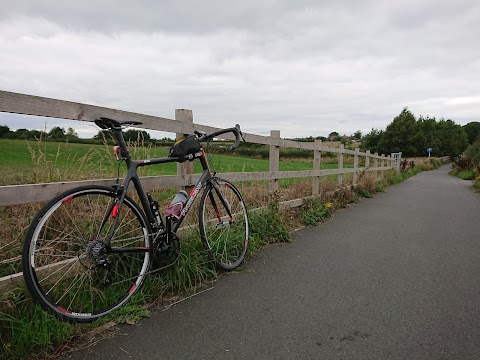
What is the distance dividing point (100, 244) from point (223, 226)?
5.41 feet

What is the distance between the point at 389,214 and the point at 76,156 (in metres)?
6.25

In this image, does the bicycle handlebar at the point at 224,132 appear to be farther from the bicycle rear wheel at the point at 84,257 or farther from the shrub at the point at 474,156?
the shrub at the point at 474,156

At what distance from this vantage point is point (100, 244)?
242 centimetres

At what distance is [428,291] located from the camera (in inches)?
121

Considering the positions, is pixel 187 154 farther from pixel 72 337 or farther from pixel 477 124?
pixel 477 124

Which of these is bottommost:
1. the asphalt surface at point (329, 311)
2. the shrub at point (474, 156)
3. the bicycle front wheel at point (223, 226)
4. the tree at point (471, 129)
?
the asphalt surface at point (329, 311)

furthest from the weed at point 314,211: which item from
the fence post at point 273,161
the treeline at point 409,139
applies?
the treeline at point 409,139

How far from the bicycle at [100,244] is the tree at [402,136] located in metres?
61.2

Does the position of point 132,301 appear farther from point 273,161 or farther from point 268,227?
point 273,161

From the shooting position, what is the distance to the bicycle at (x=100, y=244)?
2.24 metres

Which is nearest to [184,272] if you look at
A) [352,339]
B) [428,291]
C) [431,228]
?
[352,339]

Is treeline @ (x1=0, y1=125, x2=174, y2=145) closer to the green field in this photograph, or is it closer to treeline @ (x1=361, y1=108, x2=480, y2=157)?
the green field

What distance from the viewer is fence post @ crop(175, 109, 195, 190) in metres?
3.69

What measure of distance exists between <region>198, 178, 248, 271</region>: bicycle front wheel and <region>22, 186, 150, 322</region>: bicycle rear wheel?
A: 0.80 metres
